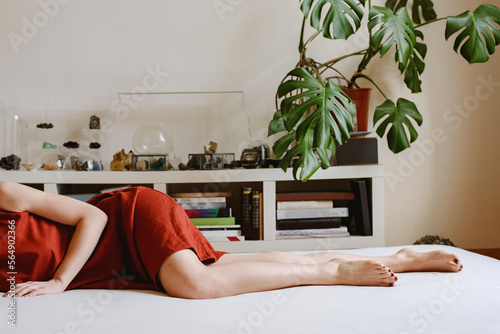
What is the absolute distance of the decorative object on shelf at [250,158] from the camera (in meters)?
2.08

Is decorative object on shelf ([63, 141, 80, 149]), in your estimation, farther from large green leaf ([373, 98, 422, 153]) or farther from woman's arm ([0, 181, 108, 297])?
large green leaf ([373, 98, 422, 153])

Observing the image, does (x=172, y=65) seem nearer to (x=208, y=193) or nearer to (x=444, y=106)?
(x=208, y=193)

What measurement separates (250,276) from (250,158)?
41.8 inches

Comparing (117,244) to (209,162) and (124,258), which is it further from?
(209,162)

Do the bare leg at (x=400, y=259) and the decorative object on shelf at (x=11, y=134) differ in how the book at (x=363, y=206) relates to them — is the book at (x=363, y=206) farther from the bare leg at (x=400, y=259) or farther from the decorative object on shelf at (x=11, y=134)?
the decorative object on shelf at (x=11, y=134)

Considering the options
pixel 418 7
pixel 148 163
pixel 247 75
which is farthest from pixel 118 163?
pixel 418 7

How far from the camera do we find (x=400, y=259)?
4.21ft

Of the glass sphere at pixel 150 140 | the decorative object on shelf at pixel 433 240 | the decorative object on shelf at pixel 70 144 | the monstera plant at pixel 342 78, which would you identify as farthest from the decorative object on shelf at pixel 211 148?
the decorative object on shelf at pixel 433 240

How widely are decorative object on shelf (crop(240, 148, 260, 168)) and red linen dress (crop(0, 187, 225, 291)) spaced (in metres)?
0.86

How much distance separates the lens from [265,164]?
83.3 inches

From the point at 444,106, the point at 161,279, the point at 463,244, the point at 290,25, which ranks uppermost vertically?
the point at 290,25

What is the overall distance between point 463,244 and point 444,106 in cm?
85

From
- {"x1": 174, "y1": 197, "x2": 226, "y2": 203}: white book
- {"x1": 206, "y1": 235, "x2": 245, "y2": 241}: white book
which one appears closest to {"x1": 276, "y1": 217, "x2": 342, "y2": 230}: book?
{"x1": 206, "y1": 235, "x2": 245, "y2": 241}: white book

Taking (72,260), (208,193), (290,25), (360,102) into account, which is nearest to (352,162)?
(360,102)
